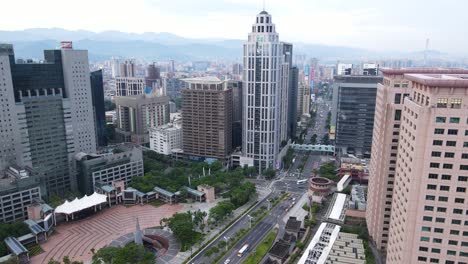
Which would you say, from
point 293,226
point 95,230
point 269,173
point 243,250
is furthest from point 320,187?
point 95,230

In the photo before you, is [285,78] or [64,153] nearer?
[64,153]

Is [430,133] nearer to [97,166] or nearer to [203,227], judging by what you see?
[203,227]

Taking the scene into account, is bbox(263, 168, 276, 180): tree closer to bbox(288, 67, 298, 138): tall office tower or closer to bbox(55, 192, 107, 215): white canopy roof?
bbox(288, 67, 298, 138): tall office tower

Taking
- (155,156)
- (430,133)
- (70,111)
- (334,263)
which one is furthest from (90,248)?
(430,133)

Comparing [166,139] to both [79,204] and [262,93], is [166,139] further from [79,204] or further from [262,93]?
[79,204]

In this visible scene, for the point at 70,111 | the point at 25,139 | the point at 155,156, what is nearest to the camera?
the point at 25,139

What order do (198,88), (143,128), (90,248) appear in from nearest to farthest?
(90,248)
(198,88)
(143,128)

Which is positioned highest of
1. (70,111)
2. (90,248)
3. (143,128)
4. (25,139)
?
(70,111)

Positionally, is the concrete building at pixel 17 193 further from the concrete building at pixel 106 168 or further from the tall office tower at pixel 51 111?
the concrete building at pixel 106 168
